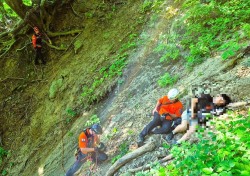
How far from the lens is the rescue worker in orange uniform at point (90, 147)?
6691 millimetres

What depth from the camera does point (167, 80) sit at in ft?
26.0

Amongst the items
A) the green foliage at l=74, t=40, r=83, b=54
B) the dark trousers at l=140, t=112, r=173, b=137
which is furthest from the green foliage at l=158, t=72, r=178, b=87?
the green foliage at l=74, t=40, r=83, b=54

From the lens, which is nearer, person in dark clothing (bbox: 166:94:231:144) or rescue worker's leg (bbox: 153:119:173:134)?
person in dark clothing (bbox: 166:94:231:144)

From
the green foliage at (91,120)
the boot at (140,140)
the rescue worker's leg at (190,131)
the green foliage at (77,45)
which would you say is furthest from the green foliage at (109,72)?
the rescue worker's leg at (190,131)

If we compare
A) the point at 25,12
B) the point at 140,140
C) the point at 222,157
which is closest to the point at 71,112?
the point at 140,140

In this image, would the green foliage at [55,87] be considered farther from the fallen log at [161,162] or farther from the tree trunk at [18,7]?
A: the fallen log at [161,162]

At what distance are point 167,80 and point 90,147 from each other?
2.82 metres

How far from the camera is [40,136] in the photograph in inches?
428

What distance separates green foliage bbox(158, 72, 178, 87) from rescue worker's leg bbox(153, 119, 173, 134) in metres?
1.76

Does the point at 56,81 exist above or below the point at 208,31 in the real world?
above

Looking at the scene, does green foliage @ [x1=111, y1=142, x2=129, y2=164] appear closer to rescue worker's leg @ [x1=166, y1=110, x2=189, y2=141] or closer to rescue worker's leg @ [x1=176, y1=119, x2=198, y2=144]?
rescue worker's leg @ [x1=166, y1=110, x2=189, y2=141]

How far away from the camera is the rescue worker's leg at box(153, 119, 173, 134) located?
615cm

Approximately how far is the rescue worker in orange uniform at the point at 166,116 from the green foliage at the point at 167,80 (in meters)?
1.49

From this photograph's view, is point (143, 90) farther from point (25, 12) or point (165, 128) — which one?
point (25, 12)
